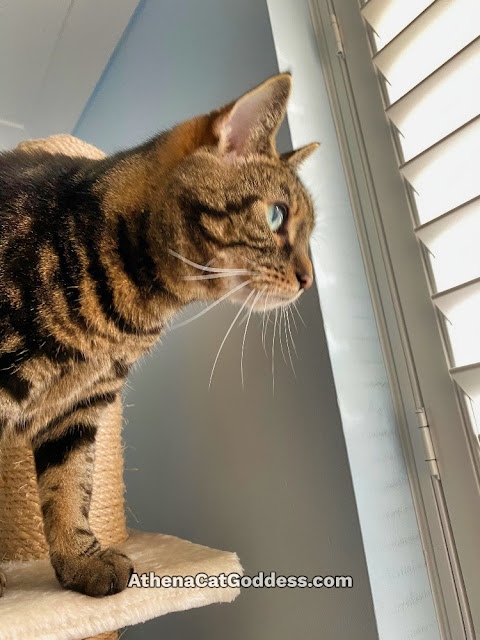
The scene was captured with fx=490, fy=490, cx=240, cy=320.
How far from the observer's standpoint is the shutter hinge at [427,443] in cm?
84

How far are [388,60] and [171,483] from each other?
1.07 meters

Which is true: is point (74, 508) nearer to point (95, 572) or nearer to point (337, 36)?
point (95, 572)

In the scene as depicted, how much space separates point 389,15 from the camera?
3.03 ft

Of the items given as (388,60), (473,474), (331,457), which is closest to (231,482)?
(331,457)

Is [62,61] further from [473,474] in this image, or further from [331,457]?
[473,474]

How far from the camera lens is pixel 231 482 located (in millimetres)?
1065

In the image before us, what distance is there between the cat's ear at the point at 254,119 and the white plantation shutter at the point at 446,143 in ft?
0.83

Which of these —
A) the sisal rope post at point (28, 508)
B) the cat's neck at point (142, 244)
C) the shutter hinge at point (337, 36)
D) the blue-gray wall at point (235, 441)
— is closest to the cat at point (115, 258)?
the cat's neck at point (142, 244)

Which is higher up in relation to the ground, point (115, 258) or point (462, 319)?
point (115, 258)

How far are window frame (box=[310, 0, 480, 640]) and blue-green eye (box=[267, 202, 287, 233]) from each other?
269 mm

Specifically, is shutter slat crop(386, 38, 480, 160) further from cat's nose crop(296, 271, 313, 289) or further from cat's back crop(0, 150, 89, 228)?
cat's back crop(0, 150, 89, 228)

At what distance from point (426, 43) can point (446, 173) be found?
0.23 m

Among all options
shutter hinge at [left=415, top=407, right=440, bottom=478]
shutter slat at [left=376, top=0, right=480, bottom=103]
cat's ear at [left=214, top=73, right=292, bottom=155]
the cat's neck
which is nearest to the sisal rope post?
the cat's neck

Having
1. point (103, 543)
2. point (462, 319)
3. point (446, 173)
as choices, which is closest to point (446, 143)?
point (446, 173)
